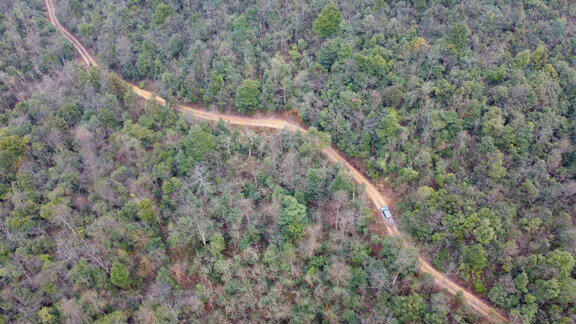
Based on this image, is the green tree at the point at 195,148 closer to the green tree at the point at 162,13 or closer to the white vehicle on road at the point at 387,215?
the white vehicle on road at the point at 387,215

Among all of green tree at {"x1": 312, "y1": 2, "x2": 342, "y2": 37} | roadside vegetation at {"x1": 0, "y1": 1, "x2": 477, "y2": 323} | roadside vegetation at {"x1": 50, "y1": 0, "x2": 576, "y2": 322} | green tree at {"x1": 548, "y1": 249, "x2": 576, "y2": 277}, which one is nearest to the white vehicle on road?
roadside vegetation at {"x1": 50, "y1": 0, "x2": 576, "y2": 322}

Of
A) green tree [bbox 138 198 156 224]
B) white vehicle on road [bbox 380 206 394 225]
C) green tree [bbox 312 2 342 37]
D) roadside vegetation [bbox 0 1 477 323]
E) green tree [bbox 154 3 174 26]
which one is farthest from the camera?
green tree [bbox 154 3 174 26]

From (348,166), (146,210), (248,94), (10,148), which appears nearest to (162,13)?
(248,94)

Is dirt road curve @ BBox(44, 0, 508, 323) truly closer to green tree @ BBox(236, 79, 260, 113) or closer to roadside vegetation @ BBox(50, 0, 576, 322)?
roadside vegetation @ BBox(50, 0, 576, 322)

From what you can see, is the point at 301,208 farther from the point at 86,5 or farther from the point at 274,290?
the point at 86,5

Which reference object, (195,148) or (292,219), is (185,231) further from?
(292,219)

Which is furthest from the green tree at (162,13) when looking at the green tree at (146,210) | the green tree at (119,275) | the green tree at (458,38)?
the green tree at (458,38)
